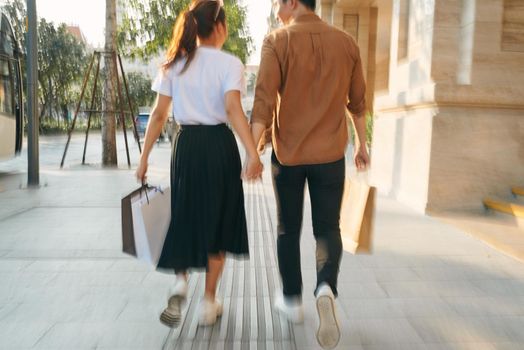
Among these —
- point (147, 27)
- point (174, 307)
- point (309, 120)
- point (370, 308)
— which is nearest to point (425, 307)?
point (370, 308)

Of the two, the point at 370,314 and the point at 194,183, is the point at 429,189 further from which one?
the point at 194,183

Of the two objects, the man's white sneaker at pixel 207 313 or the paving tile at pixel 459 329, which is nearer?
the paving tile at pixel 459 329

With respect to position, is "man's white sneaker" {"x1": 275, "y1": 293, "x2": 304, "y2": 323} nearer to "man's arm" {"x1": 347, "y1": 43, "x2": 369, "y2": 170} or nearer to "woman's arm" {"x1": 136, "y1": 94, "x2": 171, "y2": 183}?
"man's arm" {"x1": 347, "y1": 43, "x2": 369, "y2": 170}

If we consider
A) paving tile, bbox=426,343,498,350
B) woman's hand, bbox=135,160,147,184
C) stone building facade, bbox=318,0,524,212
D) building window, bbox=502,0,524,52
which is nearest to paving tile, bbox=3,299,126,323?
woman's hand, bbox=135,160,147,184

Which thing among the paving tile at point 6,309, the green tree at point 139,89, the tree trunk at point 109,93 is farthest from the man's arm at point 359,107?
the green tree at point 139,89

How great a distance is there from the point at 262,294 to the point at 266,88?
155 centimetres

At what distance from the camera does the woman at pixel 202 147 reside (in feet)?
9.49

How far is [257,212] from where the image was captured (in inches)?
286

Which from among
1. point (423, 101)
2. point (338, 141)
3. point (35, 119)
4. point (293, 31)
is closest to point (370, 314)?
point (338, 141)

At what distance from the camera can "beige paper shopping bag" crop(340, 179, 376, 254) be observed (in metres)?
3.09

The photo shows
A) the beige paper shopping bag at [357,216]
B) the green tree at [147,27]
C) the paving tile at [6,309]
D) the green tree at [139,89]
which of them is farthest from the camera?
the green tree at [139,89]

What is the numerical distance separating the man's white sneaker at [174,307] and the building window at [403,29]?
20.7ft

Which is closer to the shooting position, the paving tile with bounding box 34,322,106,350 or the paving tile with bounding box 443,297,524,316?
the paving tile with bounding box 34,322,106,350

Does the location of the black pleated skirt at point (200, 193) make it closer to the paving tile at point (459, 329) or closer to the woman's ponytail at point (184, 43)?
the woman's ponytail at point (184, 43)
